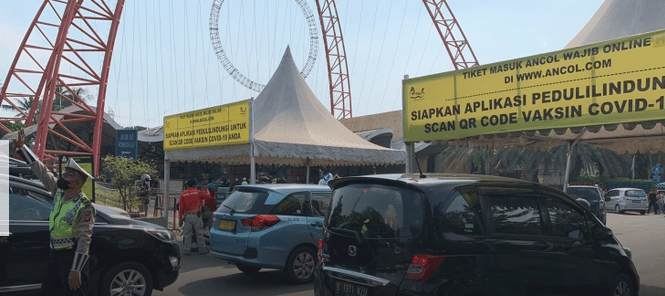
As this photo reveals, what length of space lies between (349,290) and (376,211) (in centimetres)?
74

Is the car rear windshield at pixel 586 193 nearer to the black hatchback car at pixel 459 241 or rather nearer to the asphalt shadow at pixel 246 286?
the asphalt shadow at pixel 246 286

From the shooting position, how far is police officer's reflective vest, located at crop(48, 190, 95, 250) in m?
4.93

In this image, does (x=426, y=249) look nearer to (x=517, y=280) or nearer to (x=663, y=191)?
(x=517, y=280)

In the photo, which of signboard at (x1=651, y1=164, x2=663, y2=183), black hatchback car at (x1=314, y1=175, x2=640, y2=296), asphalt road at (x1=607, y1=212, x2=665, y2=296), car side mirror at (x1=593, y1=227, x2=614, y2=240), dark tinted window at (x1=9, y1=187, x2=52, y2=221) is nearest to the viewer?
black hatchback car at (x1=314, y1=175, x2=640, y2=296)

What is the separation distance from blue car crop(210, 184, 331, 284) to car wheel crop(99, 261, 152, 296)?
1802 millimetres

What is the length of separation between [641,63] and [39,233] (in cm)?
789

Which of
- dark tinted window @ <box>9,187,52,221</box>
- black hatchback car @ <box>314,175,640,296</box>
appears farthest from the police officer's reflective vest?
black hatchback car @ <box>314,175,640,296</box>

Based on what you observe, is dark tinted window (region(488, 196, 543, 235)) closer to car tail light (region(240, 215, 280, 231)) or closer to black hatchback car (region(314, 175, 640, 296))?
black hatchback car (region(314, 175, 640, 296))

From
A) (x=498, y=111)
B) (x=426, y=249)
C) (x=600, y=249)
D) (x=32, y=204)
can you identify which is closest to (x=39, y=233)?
(x=32, y=204)

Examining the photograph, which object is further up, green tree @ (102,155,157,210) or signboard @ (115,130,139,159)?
signboard @ (115,130,139,159)

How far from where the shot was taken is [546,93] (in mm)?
9148

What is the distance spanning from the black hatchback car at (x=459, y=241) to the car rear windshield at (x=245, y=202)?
3.01 metres

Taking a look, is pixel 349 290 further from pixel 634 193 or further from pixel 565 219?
pixel 634 193

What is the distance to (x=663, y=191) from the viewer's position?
3284 centimetres
